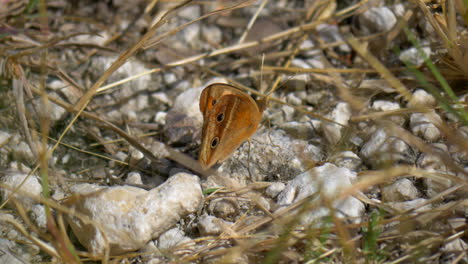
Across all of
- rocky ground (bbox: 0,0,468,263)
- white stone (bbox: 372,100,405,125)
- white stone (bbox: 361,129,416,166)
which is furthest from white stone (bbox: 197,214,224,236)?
white stone (bbox: 372,100,405,125)

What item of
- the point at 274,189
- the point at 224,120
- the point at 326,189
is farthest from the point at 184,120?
the point at 326,189

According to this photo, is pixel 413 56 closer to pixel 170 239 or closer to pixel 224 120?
pixel 224 120

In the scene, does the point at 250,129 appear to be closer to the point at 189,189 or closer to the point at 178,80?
the point at 189,189

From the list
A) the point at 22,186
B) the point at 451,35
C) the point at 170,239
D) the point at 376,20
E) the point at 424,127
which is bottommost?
the point at 170,239

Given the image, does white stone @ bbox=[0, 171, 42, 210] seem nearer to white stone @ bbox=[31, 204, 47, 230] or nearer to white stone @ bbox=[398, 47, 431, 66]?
white stone @ bbox=[31, 204, 47, 230]

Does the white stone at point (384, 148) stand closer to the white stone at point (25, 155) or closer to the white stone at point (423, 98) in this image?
the white stone at point (423, 98)

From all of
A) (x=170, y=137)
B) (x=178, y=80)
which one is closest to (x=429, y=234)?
(x=170, y=137)
